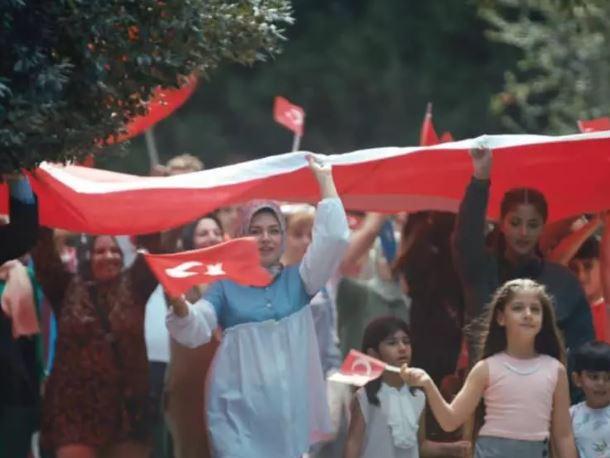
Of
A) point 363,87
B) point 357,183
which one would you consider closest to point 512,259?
point 357,183

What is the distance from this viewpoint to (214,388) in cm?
1158

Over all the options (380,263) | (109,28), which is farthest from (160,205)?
(380,263)

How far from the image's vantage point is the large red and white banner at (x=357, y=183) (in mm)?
12234

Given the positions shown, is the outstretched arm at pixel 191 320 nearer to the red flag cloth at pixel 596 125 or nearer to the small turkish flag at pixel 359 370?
the small turkish flag at pixel 359 370

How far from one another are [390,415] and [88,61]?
9.24 ft

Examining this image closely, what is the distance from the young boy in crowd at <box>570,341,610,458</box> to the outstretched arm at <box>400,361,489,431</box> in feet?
2.08

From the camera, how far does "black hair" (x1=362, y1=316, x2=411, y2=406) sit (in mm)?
12297

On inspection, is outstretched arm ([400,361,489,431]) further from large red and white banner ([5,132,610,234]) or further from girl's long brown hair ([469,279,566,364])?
large red and white banner ([5,132,610,234])

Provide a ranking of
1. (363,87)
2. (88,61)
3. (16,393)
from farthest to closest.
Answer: (363,87)
(16,393)
(88,61)

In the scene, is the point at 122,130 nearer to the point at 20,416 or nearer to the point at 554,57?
the point at 20,416

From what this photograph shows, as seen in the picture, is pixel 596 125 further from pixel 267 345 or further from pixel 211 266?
pixel 211 266

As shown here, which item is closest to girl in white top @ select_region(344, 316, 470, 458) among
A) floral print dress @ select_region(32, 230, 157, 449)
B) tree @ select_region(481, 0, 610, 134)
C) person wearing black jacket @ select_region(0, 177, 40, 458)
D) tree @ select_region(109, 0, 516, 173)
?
floral print dress @ select_region(32, 230, 157, 449)

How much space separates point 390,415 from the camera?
40.2ft

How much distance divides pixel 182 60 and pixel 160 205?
1726 mm
